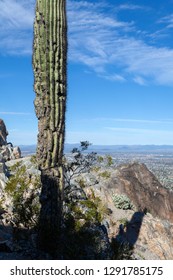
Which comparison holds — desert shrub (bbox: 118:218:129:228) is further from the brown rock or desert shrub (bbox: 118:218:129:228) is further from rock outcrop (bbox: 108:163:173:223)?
the brown rock

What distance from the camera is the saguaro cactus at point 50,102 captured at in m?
7.85

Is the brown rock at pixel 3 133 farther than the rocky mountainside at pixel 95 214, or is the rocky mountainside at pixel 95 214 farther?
the brown rock at pixel 3 133

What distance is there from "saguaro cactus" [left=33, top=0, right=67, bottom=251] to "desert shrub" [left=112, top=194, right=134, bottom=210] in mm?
13283

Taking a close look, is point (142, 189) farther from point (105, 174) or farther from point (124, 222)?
point (124, 222)

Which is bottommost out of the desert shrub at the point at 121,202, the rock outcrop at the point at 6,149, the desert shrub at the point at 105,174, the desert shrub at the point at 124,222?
the desert shrub at the point at 124,222

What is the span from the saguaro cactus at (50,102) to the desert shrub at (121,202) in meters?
13.3

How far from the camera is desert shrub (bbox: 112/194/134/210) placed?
2173cm

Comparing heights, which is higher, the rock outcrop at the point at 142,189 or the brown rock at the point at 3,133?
the brown rock at the point at 3,133

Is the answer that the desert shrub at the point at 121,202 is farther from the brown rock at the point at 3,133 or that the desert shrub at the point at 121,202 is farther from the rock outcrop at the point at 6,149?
the brown rock at the point at 3,133

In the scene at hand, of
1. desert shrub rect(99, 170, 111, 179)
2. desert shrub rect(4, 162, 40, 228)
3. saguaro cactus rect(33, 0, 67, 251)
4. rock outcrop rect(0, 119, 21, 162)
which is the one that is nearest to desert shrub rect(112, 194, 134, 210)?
desert shrub rect(99, 170, 111, 179)

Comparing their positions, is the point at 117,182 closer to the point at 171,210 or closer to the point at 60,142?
the point at 171,210

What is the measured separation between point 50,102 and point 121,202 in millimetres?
14790

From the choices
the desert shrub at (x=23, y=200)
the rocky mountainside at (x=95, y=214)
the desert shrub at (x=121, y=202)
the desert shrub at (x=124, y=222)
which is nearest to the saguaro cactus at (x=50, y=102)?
the rocky mountainside at (x=95, y=214)

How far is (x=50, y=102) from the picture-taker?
320 inches
